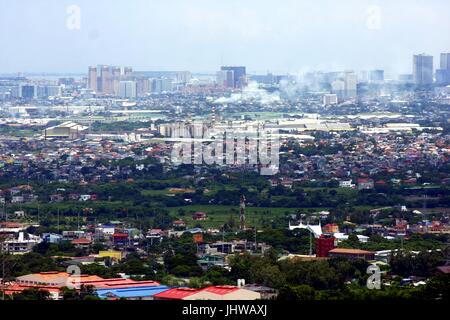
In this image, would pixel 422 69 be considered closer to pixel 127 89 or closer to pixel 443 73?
pixel 443 73

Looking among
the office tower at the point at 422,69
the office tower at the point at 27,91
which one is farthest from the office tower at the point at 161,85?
the office tower at the point at 422,69

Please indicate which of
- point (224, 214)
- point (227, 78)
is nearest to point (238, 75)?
point (227, 78)

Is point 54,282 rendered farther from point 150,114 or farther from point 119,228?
point 150,114

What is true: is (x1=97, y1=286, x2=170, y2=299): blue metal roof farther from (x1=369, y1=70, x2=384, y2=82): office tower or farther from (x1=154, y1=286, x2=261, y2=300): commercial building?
(x1=369, y1=70, x2=384, y2=82): office tower

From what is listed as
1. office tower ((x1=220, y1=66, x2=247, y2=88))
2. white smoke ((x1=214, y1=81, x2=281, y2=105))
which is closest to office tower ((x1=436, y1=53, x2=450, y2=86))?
white smoke ((x1=214, y1=81, x2=281, y2=105))
